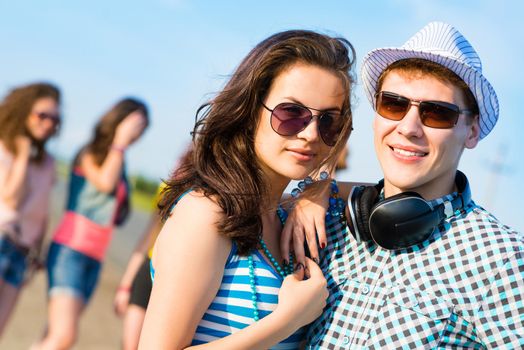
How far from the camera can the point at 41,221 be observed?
6.81 metres

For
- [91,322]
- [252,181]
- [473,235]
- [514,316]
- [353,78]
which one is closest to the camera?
[514,316]

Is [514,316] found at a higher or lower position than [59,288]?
higher

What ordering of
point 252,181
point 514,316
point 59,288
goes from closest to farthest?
point 514,316
point 252,181
point 59,288

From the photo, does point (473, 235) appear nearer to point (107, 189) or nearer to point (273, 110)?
point (273, 110)

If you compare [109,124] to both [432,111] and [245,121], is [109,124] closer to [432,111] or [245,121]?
[245,121]

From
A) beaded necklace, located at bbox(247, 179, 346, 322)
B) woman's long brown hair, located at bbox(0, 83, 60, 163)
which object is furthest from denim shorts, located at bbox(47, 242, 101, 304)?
beaded necklace, located at bbox(247, 179, 346, 322)

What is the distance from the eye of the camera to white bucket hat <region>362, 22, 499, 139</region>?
2541 millimetres

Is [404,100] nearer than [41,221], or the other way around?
[404,100]

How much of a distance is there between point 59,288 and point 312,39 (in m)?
4.11

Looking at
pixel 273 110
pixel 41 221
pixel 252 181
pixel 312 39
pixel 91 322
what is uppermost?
pixel 312 39

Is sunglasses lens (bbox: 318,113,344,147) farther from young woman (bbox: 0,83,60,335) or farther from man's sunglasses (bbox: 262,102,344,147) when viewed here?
young woman (bbox: 0,83,60,335)

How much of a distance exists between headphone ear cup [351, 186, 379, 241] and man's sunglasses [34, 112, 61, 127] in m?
4.84

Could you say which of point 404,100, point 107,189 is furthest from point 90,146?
point 404,100

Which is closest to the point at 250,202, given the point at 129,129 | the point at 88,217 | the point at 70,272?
the point at 70,272
